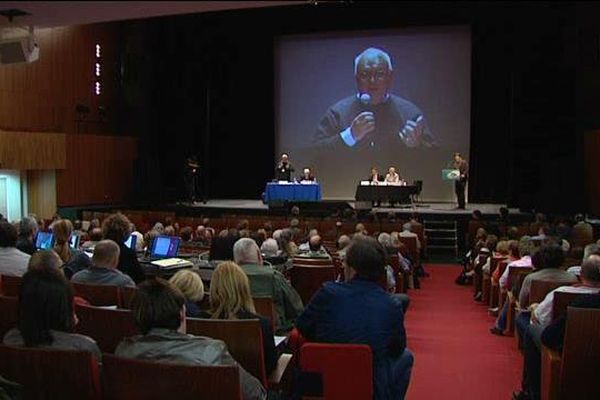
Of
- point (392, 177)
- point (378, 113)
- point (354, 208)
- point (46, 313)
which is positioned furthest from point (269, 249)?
point (378, 113)

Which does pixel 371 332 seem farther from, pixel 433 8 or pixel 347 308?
pixel 433 8

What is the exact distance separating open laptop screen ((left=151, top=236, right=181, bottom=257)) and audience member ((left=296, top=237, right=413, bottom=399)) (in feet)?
11.8

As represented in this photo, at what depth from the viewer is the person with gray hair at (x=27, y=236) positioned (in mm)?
6449

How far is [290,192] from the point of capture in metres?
16.6

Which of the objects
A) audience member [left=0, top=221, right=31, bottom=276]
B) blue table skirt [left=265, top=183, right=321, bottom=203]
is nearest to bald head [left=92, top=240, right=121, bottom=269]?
audience member [left=0, top=221, right=31, bottom=276]

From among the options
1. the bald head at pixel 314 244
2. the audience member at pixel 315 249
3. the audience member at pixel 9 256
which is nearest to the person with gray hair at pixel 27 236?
the audience member at pixel 9 256

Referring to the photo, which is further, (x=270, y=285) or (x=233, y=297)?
(x=270, y=285)

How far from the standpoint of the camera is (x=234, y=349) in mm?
3389

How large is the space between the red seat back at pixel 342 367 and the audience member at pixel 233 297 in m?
0.24

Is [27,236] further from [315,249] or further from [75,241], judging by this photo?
[315,249]

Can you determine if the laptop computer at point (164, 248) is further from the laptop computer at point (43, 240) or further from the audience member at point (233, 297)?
the audience member at point (233, 297)

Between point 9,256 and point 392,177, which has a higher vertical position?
point 392,177

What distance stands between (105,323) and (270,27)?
16.1 m

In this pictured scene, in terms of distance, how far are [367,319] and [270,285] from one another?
4.61ft
